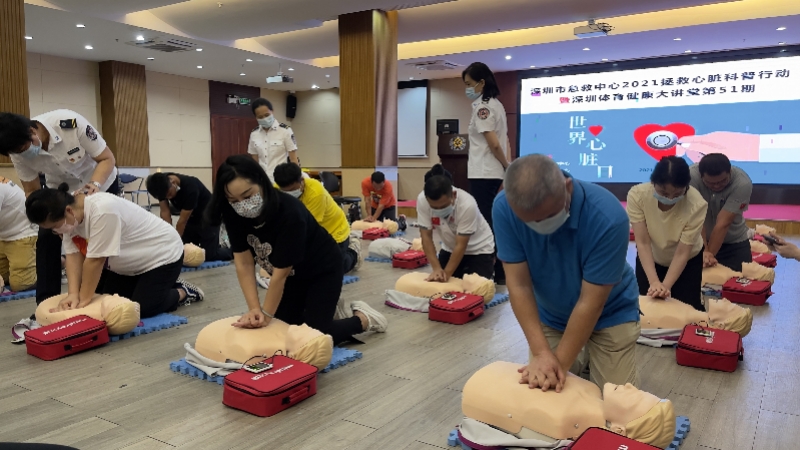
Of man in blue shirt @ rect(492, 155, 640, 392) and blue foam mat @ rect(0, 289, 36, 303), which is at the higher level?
man in blue shirt @ rect(492, 155, 640, 392)

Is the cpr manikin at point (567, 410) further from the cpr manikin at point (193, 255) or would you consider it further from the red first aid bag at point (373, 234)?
the red first aid bag at point (373, 234)

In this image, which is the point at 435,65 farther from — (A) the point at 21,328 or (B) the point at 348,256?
(A) the point at 21,328

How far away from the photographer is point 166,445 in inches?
70.4

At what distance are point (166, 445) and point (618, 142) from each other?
30.9ft

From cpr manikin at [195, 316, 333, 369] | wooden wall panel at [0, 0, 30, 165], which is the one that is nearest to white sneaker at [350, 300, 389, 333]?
cpr manikin at [195, 316, 333, 369]

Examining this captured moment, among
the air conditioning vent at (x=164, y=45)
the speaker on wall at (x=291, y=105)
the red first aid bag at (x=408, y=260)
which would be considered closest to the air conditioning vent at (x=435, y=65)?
the air conditioning vent at (x=164, y=45)

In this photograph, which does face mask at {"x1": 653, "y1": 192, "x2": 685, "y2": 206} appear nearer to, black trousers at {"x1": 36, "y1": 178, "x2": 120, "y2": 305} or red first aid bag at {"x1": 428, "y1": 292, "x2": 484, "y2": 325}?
red first aid bag at {"x1": 428, "y1": 292, "x2": 484, "y2": 325}

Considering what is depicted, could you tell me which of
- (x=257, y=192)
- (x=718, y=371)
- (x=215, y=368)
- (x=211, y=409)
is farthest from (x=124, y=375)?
(x=718, y=371)

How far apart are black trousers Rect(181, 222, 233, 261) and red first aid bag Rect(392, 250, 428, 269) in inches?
61.3

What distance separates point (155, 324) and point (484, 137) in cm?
259

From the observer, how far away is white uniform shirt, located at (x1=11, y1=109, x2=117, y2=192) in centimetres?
317

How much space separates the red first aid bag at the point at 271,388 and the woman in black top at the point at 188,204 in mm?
2145

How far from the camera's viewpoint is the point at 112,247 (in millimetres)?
2740

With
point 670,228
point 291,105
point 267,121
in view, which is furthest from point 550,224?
point 291,105
